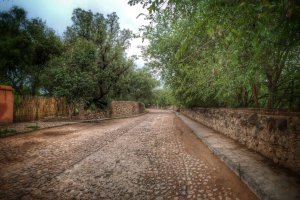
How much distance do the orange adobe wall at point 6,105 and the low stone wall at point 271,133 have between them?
13790mm

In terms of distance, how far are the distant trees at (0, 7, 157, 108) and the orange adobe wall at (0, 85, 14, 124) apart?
5.11 meters

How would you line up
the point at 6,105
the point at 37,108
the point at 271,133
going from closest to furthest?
1. the point at 271,133
2. the point at 6,105
3. the point at 37,108

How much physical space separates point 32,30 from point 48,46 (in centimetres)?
243

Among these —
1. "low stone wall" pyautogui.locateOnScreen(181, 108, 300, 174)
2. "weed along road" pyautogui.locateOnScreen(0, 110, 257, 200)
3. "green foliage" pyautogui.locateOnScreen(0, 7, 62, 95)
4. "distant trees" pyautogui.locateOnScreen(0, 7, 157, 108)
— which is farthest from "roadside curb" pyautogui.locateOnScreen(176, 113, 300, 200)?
"green foliage" pyautogui.locateOnScreen(0, 7, 62, 95)

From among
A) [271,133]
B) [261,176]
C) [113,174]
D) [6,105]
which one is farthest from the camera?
[6,105]

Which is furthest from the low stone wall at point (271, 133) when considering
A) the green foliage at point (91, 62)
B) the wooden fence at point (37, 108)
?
the wooden fence at point (37, 108)

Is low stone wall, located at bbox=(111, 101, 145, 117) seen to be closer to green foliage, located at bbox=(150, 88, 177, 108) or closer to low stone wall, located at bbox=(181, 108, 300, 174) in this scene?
green foliage, located at bbox=(150, 88, 177, 108)

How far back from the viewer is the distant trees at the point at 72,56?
20281 millimetres

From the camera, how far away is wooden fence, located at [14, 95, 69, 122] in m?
15.7

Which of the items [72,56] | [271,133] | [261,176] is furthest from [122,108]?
[261,176]

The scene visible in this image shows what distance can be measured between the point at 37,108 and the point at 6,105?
3605 mm

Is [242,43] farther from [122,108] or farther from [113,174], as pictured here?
[122,108]

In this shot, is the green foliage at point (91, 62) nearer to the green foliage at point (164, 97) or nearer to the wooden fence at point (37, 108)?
the wooden fence at point (37, 108)

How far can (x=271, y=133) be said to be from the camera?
19.3 ft
